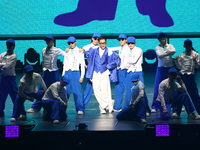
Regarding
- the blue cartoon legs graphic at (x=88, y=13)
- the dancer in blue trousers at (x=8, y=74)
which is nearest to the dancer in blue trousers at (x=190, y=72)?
the dancer in blue trousers at (x=8, y=74)

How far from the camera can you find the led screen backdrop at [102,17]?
14039 millimetres

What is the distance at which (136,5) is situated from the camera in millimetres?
14141

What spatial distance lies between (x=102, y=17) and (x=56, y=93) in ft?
20.4

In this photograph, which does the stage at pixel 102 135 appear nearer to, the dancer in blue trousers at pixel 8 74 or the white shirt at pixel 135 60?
the dancer in blue trousers at pixel 8 74

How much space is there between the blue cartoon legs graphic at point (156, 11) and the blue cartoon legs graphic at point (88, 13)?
0.77 m

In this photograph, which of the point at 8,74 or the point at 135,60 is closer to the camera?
the point at 8,74

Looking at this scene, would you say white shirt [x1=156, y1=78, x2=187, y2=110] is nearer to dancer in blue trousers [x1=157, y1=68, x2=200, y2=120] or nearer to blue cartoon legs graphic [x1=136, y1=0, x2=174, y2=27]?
dancer in blue trousers [x1=157, y1=68, x2=200, y2=120]

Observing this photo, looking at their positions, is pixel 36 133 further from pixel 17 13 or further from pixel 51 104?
pixel 17 13

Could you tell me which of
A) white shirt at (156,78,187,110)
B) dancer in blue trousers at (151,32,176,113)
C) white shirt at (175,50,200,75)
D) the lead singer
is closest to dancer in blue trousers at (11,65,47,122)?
the lead singer

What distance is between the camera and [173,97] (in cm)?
845

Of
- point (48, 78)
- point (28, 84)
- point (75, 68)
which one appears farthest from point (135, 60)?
point (28, 84)

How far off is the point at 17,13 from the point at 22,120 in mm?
6484

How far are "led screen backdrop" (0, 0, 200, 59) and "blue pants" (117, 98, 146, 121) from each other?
234 inches

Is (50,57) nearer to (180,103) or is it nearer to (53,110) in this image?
(53,110)
